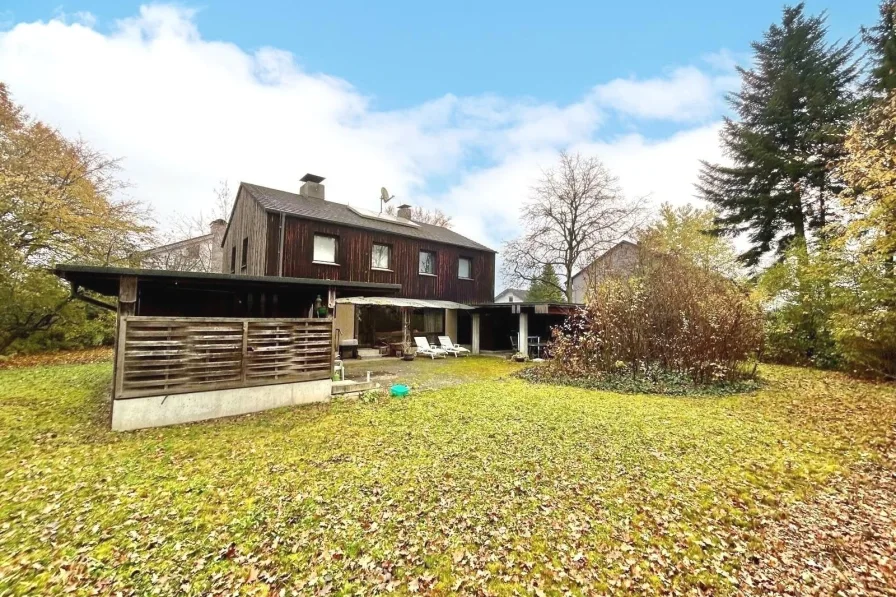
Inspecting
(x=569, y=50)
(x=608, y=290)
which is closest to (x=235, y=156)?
(x=569, y=50)

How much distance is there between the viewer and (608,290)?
10.6m

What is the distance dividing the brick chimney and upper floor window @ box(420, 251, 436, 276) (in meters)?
5.66

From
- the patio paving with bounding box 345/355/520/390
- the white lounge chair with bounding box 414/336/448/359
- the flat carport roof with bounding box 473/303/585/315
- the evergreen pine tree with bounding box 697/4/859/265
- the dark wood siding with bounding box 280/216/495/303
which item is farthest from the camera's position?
the white lounge chair with bounding box 414/336/448/359

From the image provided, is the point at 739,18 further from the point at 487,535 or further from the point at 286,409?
the point at 286,409

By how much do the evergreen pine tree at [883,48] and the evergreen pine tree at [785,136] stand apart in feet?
4.96

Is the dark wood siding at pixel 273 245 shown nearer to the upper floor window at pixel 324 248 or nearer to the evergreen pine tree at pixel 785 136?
the upper floor window at pixel 324 248

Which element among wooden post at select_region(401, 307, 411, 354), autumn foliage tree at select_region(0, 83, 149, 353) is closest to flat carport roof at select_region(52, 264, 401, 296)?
wooden post at select_region(401, 307, 411, 354)

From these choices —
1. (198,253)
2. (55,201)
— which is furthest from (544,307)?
(198,253)

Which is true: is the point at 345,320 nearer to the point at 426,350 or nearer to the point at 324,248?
the point at 324,248

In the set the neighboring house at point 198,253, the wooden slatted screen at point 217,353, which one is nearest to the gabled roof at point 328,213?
the neighboring house at point 198,253

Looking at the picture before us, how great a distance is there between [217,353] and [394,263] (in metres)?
10.2

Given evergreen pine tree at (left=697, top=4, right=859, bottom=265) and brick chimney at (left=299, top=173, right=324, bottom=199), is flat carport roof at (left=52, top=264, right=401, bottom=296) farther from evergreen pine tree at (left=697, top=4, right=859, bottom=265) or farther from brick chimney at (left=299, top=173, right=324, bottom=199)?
evergreen pine tree at (left=697, top=4, right=859, bottom=265)

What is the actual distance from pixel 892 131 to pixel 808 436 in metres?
8.27

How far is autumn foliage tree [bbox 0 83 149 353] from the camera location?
12383mm
